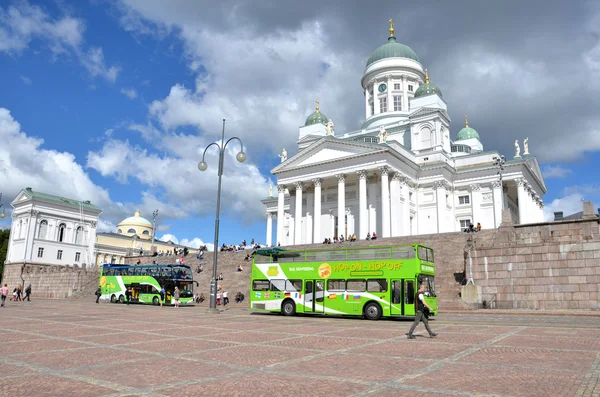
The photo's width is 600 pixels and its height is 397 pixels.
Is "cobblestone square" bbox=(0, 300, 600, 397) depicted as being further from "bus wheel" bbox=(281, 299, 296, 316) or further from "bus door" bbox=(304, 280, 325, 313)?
"bus wheel" bbox=(281, 299, 296, 316)

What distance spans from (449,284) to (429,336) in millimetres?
15918

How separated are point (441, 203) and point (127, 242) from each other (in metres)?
77.2

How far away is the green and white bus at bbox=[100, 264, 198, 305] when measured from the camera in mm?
34531

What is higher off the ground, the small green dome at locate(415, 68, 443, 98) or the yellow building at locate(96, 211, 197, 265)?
the small green dome at locate(415, 68, 443, 98)

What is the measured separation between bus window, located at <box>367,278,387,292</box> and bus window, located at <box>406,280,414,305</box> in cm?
104

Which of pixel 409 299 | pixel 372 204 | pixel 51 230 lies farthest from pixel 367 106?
pixel 51 230

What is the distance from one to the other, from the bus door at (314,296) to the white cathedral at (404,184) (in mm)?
27559

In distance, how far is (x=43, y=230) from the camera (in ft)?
267

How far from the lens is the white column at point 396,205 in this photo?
50.3 meters

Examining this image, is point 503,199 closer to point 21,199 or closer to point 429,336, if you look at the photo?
point 429,336

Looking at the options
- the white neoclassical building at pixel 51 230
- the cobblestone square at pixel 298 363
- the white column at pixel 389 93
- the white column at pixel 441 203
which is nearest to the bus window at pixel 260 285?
the cobblestone square at pixel 298 363

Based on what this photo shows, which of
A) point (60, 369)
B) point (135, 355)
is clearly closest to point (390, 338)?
point (135, 355)

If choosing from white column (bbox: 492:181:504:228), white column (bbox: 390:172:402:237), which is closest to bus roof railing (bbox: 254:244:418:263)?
white column (bbox: 390:172:402:237)

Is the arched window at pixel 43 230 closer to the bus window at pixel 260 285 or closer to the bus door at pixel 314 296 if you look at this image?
the bus window at pixel 260 285
